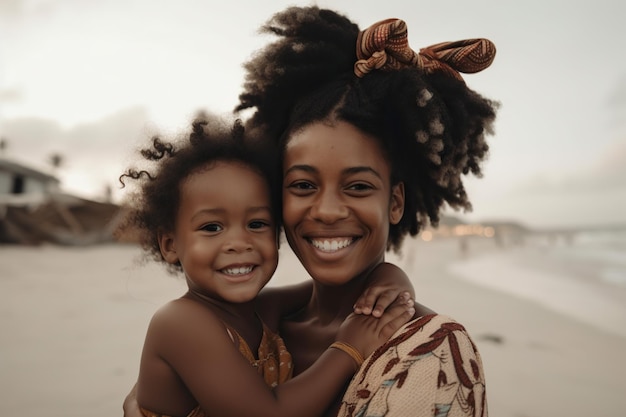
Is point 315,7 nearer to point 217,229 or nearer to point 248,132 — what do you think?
point 248,132

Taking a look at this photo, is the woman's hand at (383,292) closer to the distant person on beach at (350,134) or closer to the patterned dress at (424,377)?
the distant person on beach at (350,134)

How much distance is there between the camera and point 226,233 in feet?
6.95

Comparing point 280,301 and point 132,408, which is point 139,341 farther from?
point 132,408

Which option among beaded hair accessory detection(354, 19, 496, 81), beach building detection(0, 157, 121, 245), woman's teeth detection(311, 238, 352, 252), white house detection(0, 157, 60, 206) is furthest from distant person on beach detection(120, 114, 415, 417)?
white house detection(0, 157, 60, 206)

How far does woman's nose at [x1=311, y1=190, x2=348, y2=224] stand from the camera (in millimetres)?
2023

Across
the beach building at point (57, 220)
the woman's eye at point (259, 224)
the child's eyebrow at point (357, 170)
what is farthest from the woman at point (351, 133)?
the beach building at point (57, 220)

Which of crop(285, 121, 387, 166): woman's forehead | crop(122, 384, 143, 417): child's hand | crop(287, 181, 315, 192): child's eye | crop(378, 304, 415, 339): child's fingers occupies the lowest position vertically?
crop(122, 384, 143, 417): child's hand

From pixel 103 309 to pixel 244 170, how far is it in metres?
5.44

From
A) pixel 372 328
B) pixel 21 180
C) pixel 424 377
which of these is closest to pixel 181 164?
pixel 372 328

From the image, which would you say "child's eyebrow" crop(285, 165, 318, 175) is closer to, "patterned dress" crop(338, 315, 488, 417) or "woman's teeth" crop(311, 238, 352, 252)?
Result: "woman's teeth" crop(311, 238, 352, 252)

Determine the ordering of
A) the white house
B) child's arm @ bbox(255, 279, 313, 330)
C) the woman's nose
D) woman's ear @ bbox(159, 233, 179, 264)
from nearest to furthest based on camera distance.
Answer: the woman's nose → woman's ear @ bbox(159, 233, 179, 264) → child's arm @ bbox(255, 279, 313, 330) → the white house

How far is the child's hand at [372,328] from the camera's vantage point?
70.1 inches

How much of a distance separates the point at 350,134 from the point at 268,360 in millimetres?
986

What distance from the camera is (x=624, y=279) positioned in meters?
12.8
